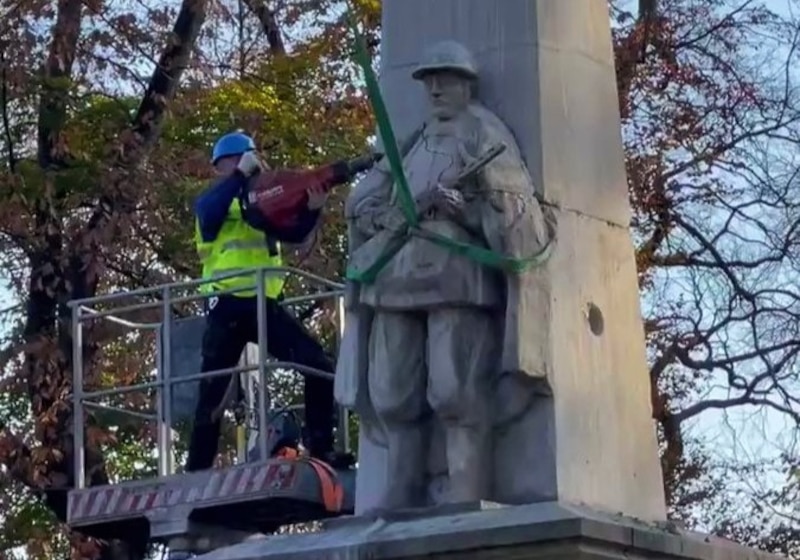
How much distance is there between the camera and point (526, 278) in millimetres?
9156

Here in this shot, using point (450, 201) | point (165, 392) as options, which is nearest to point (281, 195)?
point (165, 392)

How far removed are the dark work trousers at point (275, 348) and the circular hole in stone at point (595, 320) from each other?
3.98m

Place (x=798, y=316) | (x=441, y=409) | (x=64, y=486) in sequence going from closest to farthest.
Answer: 1. (x=441, y=409)
2. (x=64, y=486)
3. (x=798, y=316)

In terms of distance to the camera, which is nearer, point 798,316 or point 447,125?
point 447,125

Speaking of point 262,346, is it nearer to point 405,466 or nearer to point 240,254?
point 240,254

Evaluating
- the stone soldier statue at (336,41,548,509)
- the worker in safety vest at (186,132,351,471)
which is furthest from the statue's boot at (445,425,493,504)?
the worker in safety vest at (186,132,351,471)

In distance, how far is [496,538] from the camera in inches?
336

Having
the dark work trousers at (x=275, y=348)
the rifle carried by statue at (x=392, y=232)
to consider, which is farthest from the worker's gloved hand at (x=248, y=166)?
the rifle carried by statue at (x=392, y=232)

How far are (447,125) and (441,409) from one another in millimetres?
1120

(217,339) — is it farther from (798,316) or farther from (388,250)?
(798,316)

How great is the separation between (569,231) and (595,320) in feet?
1.17

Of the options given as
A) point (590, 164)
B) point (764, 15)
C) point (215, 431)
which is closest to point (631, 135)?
point (764, 15)

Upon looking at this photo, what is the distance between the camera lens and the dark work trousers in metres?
13.4

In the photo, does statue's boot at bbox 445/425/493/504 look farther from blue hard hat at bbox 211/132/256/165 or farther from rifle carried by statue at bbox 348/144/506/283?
blue hard hat at bbox 211/132/256/165
